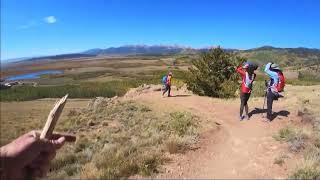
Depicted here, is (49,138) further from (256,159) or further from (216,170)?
(256,159)

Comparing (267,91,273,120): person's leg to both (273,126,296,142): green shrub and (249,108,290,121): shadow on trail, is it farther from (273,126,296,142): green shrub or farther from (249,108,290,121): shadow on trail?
(273,126,296,142): green shrub

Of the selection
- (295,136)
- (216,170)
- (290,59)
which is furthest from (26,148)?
(290,59)

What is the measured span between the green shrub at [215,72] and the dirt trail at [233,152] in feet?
31.3

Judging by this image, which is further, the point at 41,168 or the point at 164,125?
the point at 164,125

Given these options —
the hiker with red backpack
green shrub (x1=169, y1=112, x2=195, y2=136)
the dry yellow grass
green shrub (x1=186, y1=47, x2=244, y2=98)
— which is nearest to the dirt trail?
green shrub (x1=169, y1=112, x2=195, y2=136)

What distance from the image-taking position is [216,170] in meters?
8.85

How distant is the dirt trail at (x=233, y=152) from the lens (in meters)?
8.70

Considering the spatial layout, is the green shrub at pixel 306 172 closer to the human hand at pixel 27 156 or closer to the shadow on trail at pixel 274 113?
the shadow on trail at pixel 274 113

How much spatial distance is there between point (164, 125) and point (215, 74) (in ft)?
41.8

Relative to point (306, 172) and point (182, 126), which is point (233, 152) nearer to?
point (306, 172)

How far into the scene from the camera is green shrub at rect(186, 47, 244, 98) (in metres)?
25.7

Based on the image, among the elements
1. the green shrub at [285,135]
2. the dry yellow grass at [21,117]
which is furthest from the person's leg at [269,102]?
the dry yellow grass at [21,117]

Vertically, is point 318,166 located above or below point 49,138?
below

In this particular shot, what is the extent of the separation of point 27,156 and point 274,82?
40.2 ft
